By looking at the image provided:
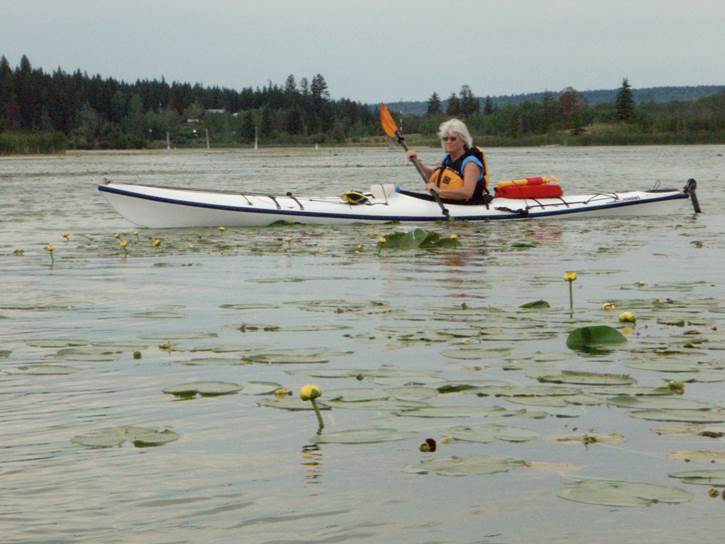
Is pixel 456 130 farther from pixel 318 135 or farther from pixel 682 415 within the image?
pixel 318 135

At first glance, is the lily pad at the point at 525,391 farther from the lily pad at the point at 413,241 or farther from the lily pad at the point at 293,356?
the lily pad at the point at 413,241

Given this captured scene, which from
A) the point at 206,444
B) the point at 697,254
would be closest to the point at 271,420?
the point at 206,444

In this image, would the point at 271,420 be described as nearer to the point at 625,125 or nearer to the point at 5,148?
the point at 5,148

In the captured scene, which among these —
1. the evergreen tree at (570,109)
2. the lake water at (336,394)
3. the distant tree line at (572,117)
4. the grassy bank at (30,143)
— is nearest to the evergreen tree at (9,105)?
the distant tree line at (572,117)

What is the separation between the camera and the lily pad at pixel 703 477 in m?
3.39

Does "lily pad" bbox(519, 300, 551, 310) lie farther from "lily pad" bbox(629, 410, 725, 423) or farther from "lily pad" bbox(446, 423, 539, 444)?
"lily pad" bbox(446, 423, 539, 444)

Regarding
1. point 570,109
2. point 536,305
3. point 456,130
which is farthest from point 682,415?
point 570,109

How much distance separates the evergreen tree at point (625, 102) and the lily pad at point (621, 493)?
144 m

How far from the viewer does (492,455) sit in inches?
148

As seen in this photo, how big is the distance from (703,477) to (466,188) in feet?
36.5

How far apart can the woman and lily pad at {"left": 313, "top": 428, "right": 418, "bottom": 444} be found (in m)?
9.78

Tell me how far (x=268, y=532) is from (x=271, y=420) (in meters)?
1.28

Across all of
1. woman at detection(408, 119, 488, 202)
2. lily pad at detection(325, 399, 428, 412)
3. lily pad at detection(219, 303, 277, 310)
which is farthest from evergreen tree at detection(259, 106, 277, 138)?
lily pad at detection(325, 399, 428, 412)

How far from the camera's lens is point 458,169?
14266 mm
